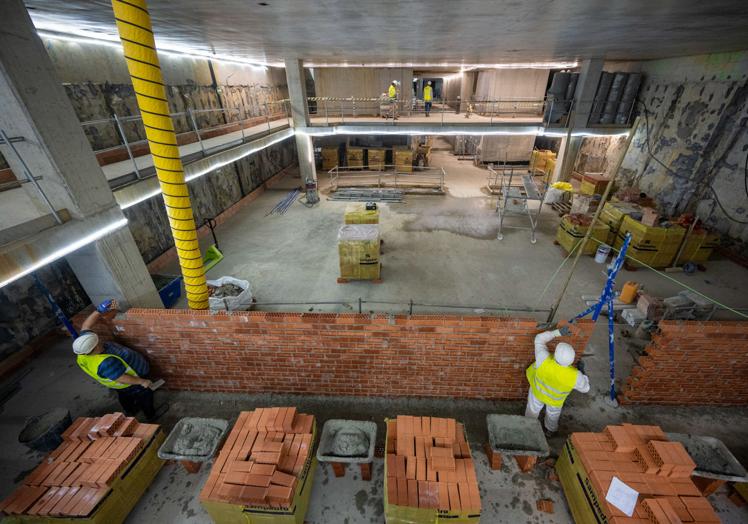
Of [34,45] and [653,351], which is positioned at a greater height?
[34,45]

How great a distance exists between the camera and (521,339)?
15.3ft

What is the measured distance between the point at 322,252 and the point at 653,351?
8.21 m

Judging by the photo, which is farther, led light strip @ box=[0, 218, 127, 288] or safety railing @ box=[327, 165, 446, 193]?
safety railing @ box=[327, 165, 446, 193]

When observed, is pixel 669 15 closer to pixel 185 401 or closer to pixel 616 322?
pixel 616 322

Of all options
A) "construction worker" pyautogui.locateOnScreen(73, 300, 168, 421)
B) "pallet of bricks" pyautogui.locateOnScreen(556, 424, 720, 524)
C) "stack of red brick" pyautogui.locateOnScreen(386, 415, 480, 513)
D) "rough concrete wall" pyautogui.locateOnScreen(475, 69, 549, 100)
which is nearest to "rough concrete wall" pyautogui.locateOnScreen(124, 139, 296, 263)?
"construction worker" pyautogui.locateOnScreen(73, 300, 168, 421)

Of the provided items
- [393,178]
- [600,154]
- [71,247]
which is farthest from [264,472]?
[600,154]

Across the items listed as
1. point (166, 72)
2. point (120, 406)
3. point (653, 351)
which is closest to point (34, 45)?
point (120, 406)

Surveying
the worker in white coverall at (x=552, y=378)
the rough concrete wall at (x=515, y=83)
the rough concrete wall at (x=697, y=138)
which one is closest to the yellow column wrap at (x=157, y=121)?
the worker in white coverall at (x=552, y=378)

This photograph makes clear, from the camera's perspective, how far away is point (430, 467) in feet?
11.9

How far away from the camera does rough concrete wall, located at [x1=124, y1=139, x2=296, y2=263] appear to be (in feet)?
29.1

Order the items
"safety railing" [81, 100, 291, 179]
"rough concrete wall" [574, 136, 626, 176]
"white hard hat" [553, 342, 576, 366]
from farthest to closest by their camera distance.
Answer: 1. "rough concrete wall" [574, 136, 626, 176]
2. "safety railing" [81, 100, 291, 179]
3. "white hard hat" [553, 342, 576, 366]

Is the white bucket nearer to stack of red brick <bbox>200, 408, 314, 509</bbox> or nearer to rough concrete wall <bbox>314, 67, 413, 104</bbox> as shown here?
stack of red brick <bbox>200, 408, 314, 509</bbox>

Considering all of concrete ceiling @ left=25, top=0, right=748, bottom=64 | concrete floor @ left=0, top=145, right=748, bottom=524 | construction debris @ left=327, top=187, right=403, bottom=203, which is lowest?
concrete floor @ left=0, top=145, right=748, bottom=524

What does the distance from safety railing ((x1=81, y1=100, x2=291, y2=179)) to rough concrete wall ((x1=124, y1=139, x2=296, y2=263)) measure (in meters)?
1.43
